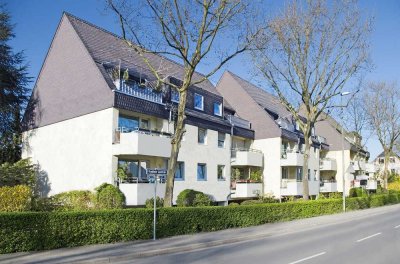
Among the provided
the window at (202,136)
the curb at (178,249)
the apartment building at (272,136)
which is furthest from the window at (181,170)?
the apartment building at (272,136)

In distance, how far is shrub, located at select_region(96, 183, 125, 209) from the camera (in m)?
20.7

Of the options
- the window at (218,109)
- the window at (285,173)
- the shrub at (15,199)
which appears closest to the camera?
the shrub at (15,199)

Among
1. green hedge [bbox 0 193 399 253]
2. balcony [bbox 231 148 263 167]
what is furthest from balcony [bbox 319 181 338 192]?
green hedge [bbox 0 193 399 253]

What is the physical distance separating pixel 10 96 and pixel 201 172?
1527 centimetres

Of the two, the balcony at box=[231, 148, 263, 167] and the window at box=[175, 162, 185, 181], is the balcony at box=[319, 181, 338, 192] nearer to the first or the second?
the balcony at box=[231, 148, 263, 167]

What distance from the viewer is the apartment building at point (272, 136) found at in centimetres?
3938

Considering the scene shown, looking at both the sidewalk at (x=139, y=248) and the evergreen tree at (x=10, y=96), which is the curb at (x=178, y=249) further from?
the evergreen tree at (x=10, y=96)

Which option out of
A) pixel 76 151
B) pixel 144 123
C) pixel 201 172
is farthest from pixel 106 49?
pixel 201 172

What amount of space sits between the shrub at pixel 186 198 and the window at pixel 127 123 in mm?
4942

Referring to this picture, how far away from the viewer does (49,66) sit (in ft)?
93.3

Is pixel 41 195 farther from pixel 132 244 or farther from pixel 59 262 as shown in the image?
pixel 59 262

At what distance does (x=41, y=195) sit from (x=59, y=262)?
1629 cm

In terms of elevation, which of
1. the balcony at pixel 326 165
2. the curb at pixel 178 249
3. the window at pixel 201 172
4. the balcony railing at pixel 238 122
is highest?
the balcony railing at pixel 238 122

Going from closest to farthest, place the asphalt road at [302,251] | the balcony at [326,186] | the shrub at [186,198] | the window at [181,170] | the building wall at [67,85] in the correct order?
1. the asphalt road at [302,251]
2. the building wall at [67,85]
3. the shrub at [186,198]
4. the window at [181,170]
5. the balcony at [326,186]
